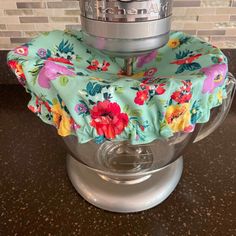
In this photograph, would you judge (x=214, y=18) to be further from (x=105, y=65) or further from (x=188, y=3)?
(x=105, y=65)

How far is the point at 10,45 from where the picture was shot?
72 centimetres

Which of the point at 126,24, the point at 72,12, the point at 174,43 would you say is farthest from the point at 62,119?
the point at 72,12

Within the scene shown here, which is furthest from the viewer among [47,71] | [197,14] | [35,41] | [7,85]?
[7,85]

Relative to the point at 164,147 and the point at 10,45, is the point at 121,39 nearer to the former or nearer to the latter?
the point at 164,147

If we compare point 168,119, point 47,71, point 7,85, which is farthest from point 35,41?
point 7,85

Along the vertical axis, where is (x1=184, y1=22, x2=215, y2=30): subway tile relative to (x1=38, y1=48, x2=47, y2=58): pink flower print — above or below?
below

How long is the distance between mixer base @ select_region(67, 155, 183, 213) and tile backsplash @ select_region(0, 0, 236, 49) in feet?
1.11

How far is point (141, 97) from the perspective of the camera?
0.34 meters

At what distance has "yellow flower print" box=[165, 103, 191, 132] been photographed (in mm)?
352

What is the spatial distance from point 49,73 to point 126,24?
0.35 ft

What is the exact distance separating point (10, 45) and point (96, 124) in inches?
18.5

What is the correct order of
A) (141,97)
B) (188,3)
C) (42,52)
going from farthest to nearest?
(188,3) < (42,52) < (141,97)

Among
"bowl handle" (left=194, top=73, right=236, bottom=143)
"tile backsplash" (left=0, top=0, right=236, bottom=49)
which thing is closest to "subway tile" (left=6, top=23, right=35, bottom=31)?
"tile backsplash" (left=0, top=0, right=236, bottom=49)

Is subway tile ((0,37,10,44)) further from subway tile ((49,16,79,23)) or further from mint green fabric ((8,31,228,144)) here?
mint green fabric ((8,31,228,144))
